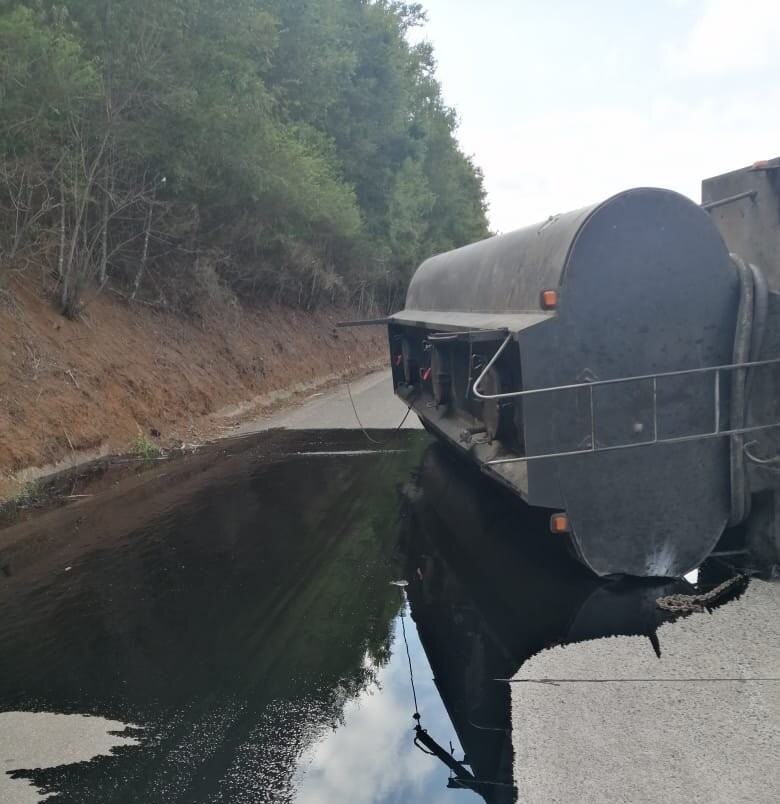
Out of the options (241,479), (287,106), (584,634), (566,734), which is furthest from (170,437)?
(287,106)

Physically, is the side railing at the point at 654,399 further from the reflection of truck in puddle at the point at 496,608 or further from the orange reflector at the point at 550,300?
the reflection of truck in puddle at the point at 496,608

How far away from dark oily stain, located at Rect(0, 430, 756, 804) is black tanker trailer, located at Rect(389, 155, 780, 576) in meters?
0.59

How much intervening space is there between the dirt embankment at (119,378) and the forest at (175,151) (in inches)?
26.7

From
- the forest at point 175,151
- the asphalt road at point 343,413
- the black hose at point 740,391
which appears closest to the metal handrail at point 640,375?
the black hose at point 740,391

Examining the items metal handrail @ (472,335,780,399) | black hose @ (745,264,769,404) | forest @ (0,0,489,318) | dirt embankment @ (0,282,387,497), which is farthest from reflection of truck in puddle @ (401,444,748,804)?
forest @ (0,0,489,318)

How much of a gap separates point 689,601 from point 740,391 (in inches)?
61.8

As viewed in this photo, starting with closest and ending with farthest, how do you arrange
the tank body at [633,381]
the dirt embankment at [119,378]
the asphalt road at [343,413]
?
1. the tank body at [633,381]
2. the dirt embankment at [119,378]
3. the asphalt road at [343,413]

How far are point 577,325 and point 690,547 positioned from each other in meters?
1.83

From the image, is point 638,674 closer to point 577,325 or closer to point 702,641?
point 702,641

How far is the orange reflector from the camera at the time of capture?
572 cm

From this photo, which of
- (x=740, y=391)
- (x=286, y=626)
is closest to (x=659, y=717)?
(x=286, y=626)

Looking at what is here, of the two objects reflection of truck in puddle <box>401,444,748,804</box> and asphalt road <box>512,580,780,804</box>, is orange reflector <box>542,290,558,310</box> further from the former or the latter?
asphalt road <box>512,580,780,804</box>

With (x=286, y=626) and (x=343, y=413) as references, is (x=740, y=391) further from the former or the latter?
(x=343, y=413)

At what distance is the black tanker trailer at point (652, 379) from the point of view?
225 inches
